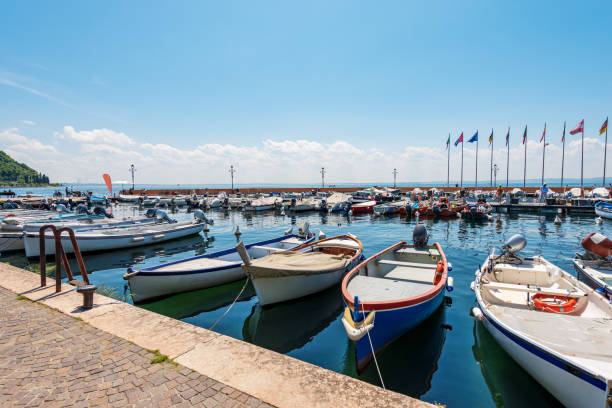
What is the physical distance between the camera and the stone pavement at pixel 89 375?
3.99 meters

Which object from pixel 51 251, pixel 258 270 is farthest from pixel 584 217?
pixel 51 251

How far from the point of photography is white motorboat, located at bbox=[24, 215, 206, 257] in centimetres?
1752

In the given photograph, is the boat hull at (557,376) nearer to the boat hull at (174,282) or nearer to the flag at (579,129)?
the boat hull at (174,282)

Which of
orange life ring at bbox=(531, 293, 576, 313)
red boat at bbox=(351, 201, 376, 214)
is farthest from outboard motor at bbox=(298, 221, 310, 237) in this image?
red boat at bbox=(351, 201, 376, 214)

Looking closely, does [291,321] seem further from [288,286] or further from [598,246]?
[598,246]

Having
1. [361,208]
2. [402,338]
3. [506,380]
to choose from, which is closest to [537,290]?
[506,380]

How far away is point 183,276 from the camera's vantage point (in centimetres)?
1116

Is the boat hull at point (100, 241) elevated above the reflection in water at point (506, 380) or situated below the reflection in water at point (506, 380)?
above

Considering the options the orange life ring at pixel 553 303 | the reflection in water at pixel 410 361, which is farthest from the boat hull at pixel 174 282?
the orange life ring at pixel 553 303

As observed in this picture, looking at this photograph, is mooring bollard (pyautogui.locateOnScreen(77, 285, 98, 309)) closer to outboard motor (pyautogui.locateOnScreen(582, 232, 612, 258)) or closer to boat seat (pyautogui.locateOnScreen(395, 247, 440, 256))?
boat seat (pyautogui.locateOnScreen(395, 247, 440, 256))

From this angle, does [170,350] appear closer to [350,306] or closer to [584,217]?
[350,306]

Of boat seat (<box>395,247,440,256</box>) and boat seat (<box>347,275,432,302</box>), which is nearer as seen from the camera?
boat seat (<box>347,275,432,302</box>)

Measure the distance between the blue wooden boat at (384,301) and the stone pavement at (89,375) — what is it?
10.3 ft

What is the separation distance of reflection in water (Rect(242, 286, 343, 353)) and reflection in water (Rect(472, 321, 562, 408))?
14.4 ft
